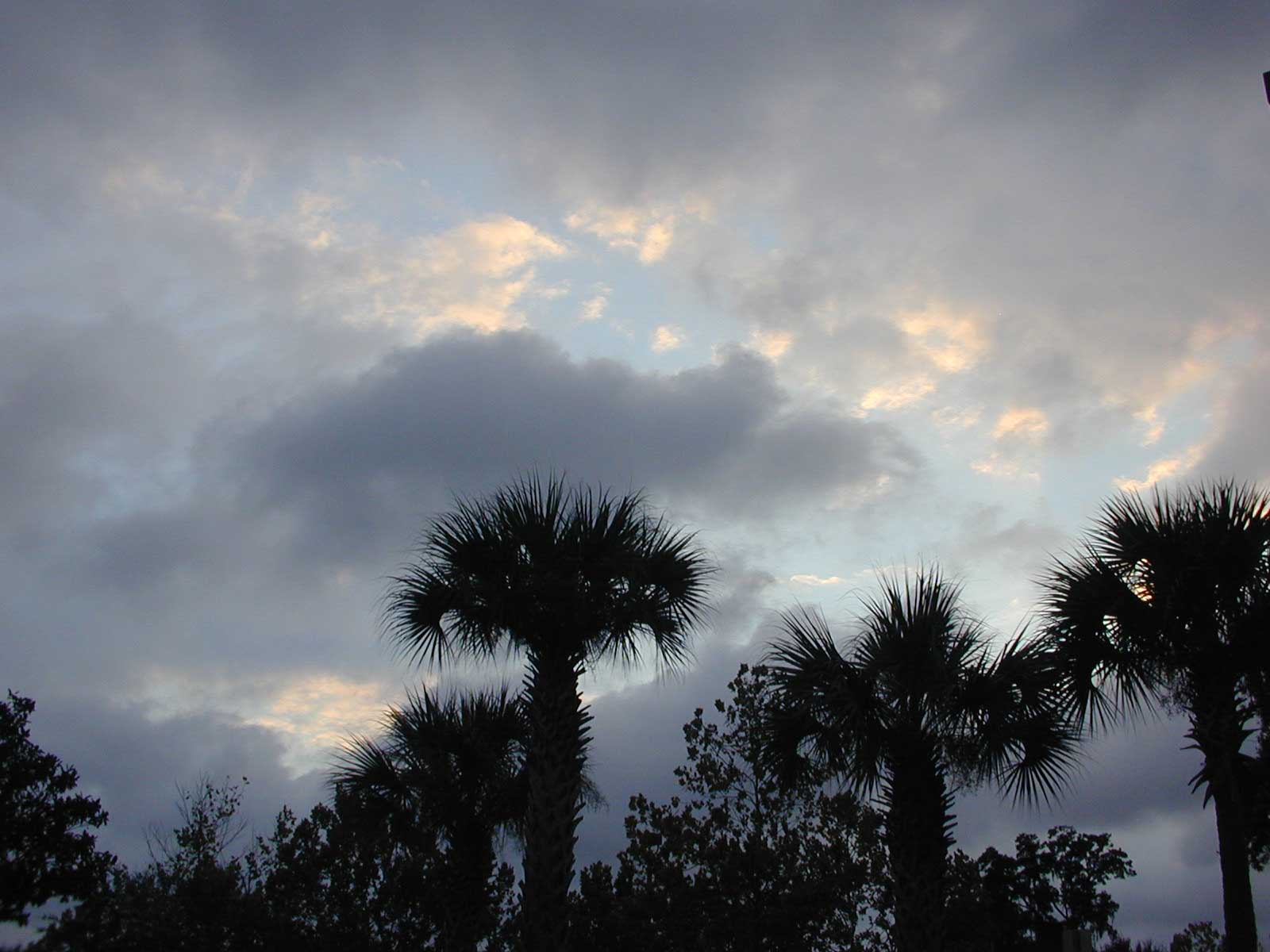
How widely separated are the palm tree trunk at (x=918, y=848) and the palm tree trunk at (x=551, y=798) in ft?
14.6

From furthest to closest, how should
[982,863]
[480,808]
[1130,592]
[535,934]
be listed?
[982,863] → [480,808] → [1130,592] → [535,934]

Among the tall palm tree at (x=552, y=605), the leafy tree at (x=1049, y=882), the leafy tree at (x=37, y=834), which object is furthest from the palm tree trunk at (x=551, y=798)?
the leafy tree at (x=1049, y=882)

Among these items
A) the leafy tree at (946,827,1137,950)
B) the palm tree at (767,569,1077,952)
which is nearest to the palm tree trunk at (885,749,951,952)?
the palm tree at (767,569,1077,952)

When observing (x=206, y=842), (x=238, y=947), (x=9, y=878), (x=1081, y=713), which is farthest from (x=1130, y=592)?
(x=206, y=842)

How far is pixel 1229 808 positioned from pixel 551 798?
914cm

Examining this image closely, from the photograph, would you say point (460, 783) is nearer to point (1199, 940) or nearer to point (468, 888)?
point (468, 888)

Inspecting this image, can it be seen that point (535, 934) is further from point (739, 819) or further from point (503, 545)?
point (739, 819)

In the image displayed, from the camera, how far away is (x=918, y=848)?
1440 cm

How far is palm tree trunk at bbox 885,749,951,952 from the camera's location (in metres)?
14.1

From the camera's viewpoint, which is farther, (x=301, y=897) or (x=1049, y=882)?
(x=1049, y=882)

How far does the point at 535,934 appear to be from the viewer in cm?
1412

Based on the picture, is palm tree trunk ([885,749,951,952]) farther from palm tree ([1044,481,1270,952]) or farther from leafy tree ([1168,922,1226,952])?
leafy tree ([1168,922,1226,952])

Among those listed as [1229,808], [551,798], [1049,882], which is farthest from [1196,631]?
[1049,882]

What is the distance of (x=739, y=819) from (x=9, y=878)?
54.6 ft
